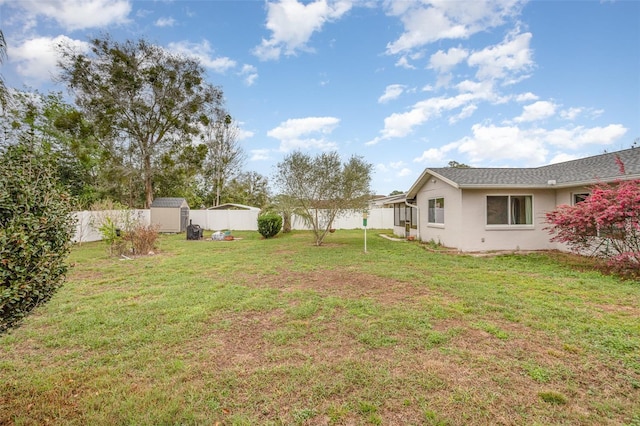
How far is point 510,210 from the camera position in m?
10.8

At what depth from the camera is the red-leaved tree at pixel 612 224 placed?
6.77 metres

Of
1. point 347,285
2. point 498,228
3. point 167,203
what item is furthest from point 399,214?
point 167,203

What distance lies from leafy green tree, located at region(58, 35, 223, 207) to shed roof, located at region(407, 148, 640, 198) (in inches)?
725

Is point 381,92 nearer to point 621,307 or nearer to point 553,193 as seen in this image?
point 553,193

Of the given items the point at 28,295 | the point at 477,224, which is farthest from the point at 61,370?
the point at 477,224

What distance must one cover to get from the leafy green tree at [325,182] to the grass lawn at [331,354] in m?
7.07

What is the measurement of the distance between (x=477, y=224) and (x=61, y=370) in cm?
1137

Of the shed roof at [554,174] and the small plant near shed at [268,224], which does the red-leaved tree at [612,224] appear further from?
the small plant near shed at [268,224]

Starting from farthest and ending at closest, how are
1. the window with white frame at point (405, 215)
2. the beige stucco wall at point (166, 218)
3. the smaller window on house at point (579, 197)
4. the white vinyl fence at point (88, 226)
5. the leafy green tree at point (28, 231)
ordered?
the beige stucco wall at point (166, 218) < the window with white frame at point (405, 215) < the white vinyl fence at point (88, 226) < the smaller window on house at point (579, 197) < the leafy green tree at point (28, 231)

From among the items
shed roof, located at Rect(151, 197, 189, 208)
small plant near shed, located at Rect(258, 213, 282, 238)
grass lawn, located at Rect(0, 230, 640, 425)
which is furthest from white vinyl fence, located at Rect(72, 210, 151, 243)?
grass lawn, located at Rect(0, 230, 640, 425)

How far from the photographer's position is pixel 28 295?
213 cm

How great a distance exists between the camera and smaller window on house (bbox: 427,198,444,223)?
40.8ft

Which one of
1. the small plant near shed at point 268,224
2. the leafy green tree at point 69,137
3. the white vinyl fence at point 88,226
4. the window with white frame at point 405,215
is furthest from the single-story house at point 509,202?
the leafy green tree at point 69,137

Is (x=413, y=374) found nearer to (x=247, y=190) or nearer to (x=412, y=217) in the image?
(x=412, y=217)
